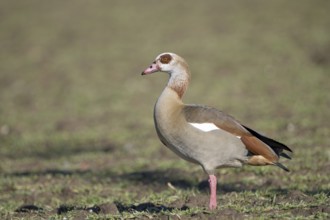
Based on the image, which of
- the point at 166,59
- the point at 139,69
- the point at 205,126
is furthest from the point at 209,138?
the point at 139,69

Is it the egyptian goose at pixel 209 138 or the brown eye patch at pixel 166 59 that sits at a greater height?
the brown eye patch at pixel 166 59

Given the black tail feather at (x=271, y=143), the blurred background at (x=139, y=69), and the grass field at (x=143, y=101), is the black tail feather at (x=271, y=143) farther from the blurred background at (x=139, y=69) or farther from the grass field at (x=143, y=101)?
the blurred background at (x=139, y=69)

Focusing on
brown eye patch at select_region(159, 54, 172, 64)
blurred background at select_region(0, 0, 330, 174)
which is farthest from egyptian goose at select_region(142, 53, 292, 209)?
blurred background at select_region(0, 0, 330, 174)

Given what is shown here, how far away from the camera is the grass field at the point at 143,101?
763 centimetres

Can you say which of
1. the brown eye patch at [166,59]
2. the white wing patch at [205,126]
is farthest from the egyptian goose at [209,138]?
the brown eye patch at [166,59]

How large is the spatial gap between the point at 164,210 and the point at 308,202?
1.49 metres

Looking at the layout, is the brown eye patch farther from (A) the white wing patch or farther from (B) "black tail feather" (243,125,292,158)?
(B) "black tail feather" (243,125,292,158)

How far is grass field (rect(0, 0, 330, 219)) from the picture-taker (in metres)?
7.63

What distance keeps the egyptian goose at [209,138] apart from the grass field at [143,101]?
471mm

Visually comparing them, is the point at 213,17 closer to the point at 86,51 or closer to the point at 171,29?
the point at 171,29

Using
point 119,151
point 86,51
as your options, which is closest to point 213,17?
point 86,51

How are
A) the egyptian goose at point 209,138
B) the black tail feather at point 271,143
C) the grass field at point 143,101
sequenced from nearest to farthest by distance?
the egyptian goose at point 209,138 < the black tail feather at point 271,143 < the grass field at point 143,101

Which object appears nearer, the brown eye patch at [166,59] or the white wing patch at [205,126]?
the white wing patch at [205,126]

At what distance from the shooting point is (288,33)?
71.2 ft
